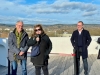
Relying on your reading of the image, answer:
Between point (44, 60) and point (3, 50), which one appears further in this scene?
point (3, 50)

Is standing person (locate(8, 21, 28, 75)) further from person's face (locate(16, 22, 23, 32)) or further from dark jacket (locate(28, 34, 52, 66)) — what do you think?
dark jacket (locate(28, 34, 52, 66))

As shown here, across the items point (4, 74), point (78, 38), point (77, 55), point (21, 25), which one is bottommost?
point (4, 74)

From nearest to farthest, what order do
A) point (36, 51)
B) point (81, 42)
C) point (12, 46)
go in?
point (36, 51)
point (12, 46)
point (81, 42)

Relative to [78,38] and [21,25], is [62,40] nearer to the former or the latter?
[78,38]

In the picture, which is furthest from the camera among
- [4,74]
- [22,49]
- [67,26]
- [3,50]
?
[67,26]

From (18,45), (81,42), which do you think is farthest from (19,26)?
(81,42)

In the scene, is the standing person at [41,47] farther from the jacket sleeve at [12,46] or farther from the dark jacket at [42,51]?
the jacket sleeve at [12,46]

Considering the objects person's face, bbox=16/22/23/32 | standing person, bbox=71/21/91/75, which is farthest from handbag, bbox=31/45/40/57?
standing person, bbox=71/21/91/75

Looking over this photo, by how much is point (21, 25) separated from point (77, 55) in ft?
6.27

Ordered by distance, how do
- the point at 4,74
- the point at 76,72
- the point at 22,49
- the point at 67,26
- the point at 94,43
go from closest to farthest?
the point at 22,49 < the point at 76,72 < the point at 4,74 < the point at 94,43 < the point at 67,26

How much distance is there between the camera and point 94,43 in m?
13.9

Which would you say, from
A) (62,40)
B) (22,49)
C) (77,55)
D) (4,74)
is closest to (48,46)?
(22,49)

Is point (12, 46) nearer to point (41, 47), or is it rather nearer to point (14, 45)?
point (14, 45)

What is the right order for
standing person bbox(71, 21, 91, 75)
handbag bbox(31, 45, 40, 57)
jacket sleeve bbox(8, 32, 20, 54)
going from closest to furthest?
handbag bbox(31, 45, 40, 57)
jacket sleeve bbox(8, 32, 20, 54)
standing person bbox(71, 21, 91, 75)
